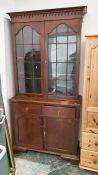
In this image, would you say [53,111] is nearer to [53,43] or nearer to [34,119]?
[34,119]

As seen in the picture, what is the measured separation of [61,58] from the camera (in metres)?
2.29

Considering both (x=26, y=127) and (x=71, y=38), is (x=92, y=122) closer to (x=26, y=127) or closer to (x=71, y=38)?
(x=26, y=127)

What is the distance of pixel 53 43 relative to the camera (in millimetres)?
2258

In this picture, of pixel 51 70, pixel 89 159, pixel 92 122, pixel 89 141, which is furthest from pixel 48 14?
pixel 89 159

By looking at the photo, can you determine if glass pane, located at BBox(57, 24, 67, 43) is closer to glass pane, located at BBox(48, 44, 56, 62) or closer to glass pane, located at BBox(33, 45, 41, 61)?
glass pane, located at BBox(48, 44, 56, 62)

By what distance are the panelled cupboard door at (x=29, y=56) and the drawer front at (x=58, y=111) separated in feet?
0.85

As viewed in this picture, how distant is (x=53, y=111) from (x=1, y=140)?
93 cm

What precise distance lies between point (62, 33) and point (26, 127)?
141cm

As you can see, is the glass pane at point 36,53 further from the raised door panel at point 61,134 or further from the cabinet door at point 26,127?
the raised door panel at point 61,134

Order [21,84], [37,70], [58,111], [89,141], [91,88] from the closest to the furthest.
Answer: [91,88]
[89,141]
[58,111]
[37,70]
[21,84]

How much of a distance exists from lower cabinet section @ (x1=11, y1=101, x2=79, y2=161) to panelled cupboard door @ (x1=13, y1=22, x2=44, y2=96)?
0.26m

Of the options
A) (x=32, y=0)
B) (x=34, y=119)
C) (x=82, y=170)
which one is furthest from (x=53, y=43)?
(x=82, y=170)

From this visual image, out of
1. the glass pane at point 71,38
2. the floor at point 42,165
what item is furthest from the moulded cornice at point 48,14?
the floor at point 42,165

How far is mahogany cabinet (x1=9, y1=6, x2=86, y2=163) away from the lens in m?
2.19
